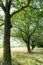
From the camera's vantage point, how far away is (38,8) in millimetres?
18547

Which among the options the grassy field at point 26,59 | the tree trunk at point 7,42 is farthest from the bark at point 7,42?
the grassy field at point 26,59

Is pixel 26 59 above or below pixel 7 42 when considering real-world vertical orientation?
below

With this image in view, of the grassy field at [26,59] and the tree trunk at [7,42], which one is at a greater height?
the tree trunk at [7,42]

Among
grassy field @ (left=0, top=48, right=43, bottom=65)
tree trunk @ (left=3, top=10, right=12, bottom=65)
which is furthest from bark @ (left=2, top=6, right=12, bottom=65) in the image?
grassy field @ (left=0, top=48, right=43, bottom=65)

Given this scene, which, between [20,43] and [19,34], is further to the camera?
[20,43]

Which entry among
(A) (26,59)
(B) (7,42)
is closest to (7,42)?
(B) (7,42)

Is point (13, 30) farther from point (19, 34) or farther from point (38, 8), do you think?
point (38, 8)

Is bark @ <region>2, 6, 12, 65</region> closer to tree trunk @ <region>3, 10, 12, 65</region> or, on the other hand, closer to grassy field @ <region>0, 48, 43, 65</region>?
tree trunk @ <region>3, 10, 12, 65</region>

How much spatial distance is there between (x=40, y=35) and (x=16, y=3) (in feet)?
47.4

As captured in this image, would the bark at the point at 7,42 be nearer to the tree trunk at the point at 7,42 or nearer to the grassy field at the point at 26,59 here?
the tree trunk at the point at 7,42

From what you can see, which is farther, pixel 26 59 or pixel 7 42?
pixel 26 59

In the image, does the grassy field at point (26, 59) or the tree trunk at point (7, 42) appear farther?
the grassy field at point (26, 59)

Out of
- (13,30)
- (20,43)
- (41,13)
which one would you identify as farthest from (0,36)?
(41,13)

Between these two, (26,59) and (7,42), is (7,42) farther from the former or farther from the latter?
(26,59)
